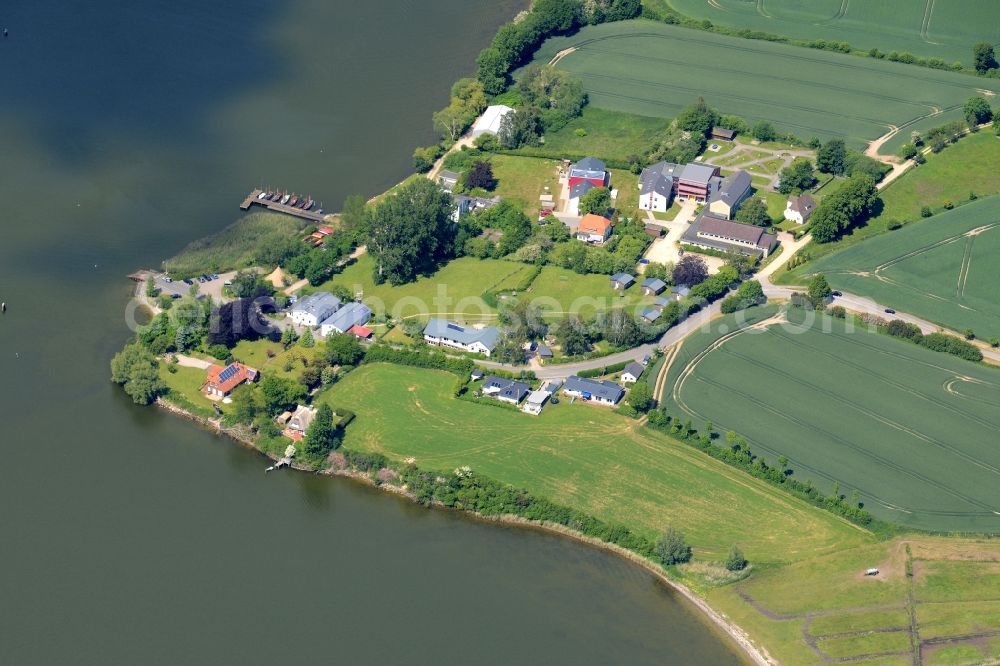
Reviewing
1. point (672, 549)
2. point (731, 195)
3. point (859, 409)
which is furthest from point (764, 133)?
point (672, 549)

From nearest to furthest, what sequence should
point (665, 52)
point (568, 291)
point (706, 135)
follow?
point (568, 291), point (706, 135), point (665, 52)

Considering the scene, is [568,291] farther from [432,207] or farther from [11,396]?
[11,396]

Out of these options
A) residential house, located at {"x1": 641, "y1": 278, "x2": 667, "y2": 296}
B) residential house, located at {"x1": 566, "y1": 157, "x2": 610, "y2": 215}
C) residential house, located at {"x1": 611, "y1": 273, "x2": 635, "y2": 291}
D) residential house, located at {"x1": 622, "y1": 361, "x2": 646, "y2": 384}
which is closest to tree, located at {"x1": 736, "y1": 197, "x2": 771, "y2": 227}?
residential house, located at {"x1": 641, "y1": 278, "x2": 667, "y2": 296}

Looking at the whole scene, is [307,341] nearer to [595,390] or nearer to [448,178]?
[595,390]

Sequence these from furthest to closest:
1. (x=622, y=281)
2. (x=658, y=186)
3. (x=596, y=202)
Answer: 1. (x=658, y=186)
2. (x=596, y=202)
3. (x=622, y=281)

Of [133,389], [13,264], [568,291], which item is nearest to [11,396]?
[133,389]
